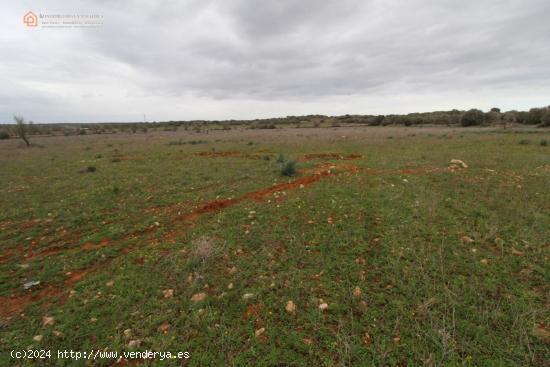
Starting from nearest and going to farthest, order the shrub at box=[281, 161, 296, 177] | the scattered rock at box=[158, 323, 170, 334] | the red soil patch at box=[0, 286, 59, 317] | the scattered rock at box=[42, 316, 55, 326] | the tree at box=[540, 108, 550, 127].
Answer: the scattered rock at box=[158, 323, 170, 334], the scattered rock at box=[42, 316, 55, 326], the red soil patch at box=[0, 286, 59, 317], the shrub at box=[281, 161, 296, 177], the tree at box=[540, 108, 550, 127]

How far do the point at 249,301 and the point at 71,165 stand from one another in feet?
56.9

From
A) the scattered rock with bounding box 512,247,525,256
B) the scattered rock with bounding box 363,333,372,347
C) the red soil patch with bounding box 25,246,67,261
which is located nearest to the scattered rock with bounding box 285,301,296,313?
the scattered rock with bounding box 363,333,372,347

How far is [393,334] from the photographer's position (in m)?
2.82

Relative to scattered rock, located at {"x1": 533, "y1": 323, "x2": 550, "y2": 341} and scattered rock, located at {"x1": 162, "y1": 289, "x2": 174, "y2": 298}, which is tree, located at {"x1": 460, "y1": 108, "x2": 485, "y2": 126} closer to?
scattered rock, located at {"x1": 533, "y1": 323, "x2": 550, "y2": 341}

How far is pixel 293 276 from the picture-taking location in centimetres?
385

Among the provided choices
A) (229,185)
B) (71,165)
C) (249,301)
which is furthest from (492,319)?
(71,165)

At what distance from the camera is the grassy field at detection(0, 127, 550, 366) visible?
9.05 ft

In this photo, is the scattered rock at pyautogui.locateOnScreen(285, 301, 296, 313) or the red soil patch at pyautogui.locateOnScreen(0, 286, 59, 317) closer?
the scattered rock at pyautogui.locateOnScreen(285, 301, 296, 313)

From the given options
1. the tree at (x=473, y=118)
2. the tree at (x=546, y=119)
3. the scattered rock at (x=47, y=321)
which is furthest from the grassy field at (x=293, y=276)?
the tree at (x=473, y=118)

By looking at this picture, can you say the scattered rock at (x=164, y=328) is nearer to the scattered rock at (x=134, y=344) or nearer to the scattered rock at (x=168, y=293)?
the scattered rock at (x=134, y=344)

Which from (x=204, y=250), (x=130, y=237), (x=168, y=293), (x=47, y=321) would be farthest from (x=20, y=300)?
(x=204, y=250)

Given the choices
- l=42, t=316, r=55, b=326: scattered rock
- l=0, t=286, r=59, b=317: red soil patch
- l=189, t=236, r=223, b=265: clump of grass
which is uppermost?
l=189, t=236, r=223, b=265: clump of grass

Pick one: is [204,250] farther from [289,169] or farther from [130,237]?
[289,169]

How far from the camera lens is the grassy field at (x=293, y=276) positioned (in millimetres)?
2758
